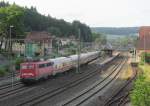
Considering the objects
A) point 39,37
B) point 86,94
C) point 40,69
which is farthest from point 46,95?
point 39,37

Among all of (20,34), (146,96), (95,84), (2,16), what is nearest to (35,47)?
(20,34)

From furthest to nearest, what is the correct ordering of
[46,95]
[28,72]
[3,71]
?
[3,71], [28,72], [46,95]

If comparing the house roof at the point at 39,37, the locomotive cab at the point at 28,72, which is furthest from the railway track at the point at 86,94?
the house roof at the point at 39,37

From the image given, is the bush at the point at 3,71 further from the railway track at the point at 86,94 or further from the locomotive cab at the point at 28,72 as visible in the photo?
the railway track at the point at 86,94

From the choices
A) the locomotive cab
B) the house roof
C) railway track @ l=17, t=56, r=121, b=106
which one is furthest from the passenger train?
the house roof

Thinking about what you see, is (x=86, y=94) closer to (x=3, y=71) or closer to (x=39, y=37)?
(x=3, y=71)

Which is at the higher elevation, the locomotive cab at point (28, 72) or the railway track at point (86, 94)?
the locomotive cab at point (28, 72)

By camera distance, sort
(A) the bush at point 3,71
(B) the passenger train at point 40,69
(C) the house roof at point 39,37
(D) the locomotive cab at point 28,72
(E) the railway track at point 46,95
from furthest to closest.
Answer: (C) the house roof at point 39,37
(A) the bush at point 3,71
(B) the passenger train at point 40,69
(D) the locomotive cab at point 28,72
(E) the railway track at point 46,95

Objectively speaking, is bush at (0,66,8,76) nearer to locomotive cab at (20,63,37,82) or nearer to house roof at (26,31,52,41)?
locomotive cab at (20,63,37,82)

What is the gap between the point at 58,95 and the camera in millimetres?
41125

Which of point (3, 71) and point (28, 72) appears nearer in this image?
point (28, 72)

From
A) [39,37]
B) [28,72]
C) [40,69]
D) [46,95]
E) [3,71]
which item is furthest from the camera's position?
[39,37]

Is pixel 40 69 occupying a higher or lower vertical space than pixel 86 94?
higher

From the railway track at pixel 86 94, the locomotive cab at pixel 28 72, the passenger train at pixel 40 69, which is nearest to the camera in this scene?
the railway track at pixel 86 94
